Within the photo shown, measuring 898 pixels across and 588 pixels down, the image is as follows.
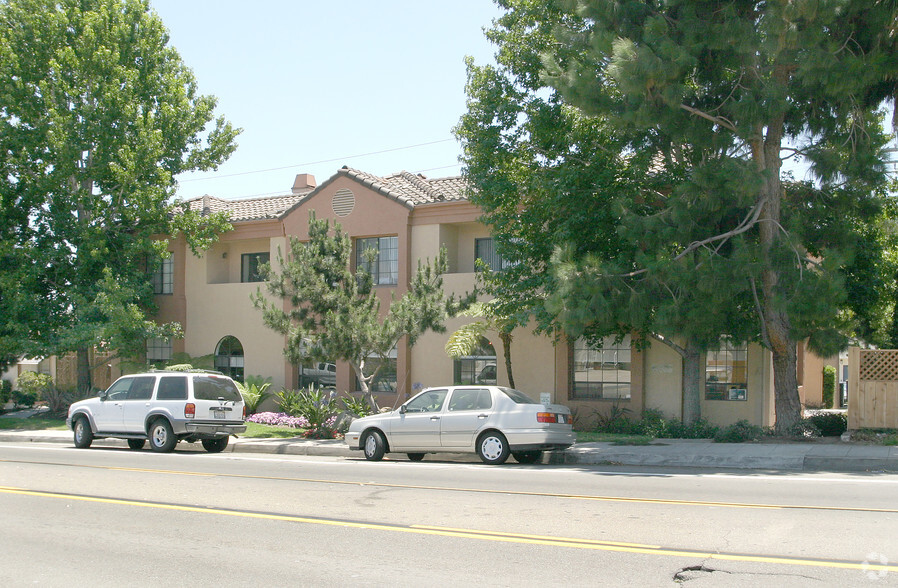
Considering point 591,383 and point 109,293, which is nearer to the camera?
point 591,383

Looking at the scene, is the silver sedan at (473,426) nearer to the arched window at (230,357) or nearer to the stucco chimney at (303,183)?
the arched window at (230,357)

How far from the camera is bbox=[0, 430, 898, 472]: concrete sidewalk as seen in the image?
47.6 feet

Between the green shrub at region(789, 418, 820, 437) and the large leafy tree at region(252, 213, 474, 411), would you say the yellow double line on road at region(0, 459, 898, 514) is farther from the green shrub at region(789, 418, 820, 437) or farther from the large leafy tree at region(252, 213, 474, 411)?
the green shrub at region(789, 418, 820, 437)

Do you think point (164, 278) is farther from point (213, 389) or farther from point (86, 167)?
point (213, 389)

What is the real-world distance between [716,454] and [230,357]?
1775 centimetres

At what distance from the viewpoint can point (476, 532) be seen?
870 cm

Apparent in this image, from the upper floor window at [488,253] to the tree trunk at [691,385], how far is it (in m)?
6.21

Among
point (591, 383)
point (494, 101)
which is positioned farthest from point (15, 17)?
point (591, 383)

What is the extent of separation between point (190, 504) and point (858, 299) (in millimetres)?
14434

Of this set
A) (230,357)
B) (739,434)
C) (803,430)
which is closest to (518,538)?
(739,434)

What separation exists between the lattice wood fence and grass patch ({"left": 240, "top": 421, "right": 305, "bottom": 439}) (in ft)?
41.9

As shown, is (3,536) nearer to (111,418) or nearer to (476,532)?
(476,532)

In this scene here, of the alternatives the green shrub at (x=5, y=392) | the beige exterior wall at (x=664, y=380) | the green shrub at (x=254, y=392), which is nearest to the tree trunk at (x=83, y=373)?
the green shrub at (x=5, y=392)

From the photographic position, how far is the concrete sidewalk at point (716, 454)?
47.6 feet
